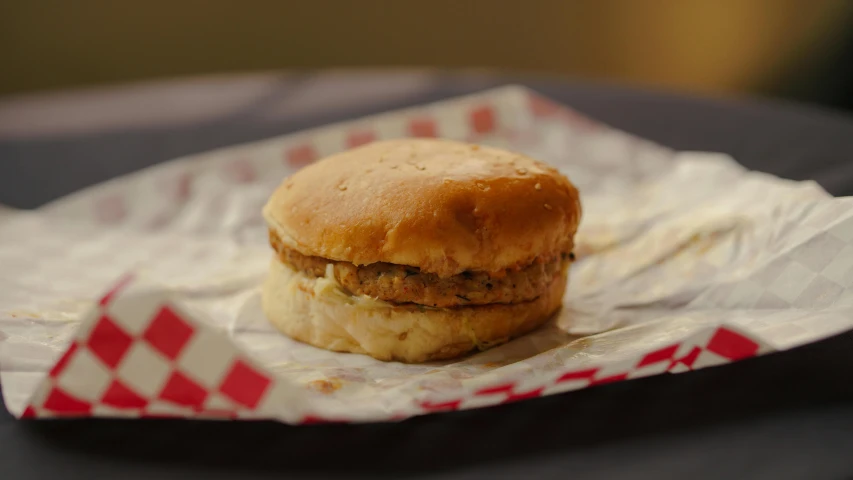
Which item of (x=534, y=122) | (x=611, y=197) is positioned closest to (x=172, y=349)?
(x=611, y=197)

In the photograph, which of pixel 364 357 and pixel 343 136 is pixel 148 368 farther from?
pixel 343 136

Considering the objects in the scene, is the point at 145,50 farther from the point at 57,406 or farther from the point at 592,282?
the point at 57,406

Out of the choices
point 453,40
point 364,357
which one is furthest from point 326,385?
point 453,40

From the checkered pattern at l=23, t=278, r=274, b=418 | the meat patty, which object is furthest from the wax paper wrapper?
the meat patty

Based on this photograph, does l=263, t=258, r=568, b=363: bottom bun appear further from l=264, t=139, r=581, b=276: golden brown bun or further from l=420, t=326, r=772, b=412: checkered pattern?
l=420, t=326, r=772, b=412: checkered pattern

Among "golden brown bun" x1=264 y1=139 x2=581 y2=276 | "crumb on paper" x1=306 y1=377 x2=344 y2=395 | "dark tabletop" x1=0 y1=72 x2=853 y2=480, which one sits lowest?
"crumb on paper" x1=306 y1=377 x2=344 y2=395

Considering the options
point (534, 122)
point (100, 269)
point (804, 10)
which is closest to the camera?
point (100, 269)
